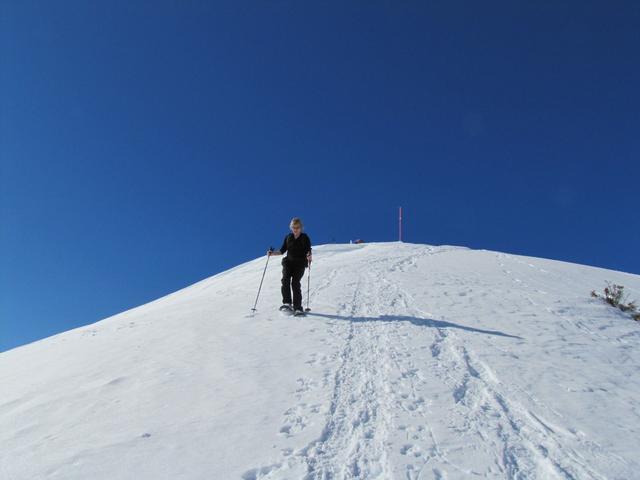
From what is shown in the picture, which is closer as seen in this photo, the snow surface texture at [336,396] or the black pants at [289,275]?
the snow surface texture at [336,396]

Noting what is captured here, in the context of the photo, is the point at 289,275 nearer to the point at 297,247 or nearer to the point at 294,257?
the point at 294,257

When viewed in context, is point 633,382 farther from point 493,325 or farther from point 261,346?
point 261,346

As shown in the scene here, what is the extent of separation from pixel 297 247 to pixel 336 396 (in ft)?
15.9

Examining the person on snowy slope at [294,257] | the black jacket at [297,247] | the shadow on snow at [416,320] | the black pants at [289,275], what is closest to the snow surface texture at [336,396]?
the shadow on snow at [416,320]

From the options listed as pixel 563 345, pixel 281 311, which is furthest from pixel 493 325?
pixel 281 311

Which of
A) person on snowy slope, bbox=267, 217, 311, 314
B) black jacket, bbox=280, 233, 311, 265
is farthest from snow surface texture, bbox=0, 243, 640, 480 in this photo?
black jacket, bbox=280, 233, 311, 265

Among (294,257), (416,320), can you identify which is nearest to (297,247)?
(294,257)

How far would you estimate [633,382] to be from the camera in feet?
17.0

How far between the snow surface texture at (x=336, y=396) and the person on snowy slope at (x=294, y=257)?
0.62 m

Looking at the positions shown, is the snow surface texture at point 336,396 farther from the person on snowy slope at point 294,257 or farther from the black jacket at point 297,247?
the black jacket at point 297,247

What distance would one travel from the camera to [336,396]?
441 cm

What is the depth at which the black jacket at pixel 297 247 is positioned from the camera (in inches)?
348

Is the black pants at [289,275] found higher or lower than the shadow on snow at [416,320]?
higher

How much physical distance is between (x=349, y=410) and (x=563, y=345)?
4632 millimetres
